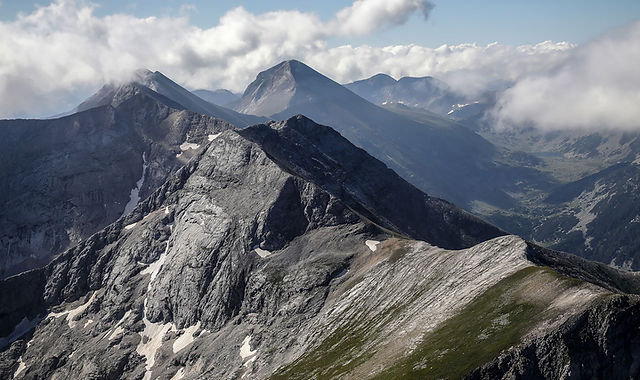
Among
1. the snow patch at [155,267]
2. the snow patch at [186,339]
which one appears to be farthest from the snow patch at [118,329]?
the snow patch at [186,339]

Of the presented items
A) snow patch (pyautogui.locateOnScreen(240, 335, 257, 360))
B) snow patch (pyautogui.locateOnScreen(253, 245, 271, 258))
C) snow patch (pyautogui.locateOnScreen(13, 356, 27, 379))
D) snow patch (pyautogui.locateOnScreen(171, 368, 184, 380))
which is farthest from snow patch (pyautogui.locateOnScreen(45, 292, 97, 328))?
snow patch (pyautogui.locateOnScreen(240, 335, 257, 360))

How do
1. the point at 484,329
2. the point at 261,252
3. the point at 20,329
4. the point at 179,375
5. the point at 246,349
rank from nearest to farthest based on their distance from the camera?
the point at 484,329 < the point at 246,349 < the point at 179,375 < the point at 261,252 < the point at 20,329

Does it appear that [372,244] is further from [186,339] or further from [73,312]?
[73,312]

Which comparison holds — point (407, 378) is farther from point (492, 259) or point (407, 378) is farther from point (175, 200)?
point (175, 200)

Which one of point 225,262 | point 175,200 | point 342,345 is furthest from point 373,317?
point 175,200

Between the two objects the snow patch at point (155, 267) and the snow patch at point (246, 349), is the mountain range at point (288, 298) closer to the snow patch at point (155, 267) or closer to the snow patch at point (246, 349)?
the snow patch at point (155, 267)

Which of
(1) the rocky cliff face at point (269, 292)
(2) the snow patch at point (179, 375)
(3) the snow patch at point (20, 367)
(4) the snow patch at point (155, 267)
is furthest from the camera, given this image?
(4) the snow patch at point (155, 267)

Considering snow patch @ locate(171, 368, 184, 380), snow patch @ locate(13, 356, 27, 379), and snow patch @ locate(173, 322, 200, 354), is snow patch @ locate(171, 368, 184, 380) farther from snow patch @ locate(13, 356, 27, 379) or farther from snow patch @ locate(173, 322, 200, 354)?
snow patch @ locate(13, 356, 27, 379)

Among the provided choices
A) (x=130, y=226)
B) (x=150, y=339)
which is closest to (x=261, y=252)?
(x=150, y=339)

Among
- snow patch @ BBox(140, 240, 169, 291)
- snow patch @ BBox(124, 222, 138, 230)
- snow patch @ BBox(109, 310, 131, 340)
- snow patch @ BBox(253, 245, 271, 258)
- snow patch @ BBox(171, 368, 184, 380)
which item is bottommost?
snow patch @ BBox(171, 368, 184, 380)
